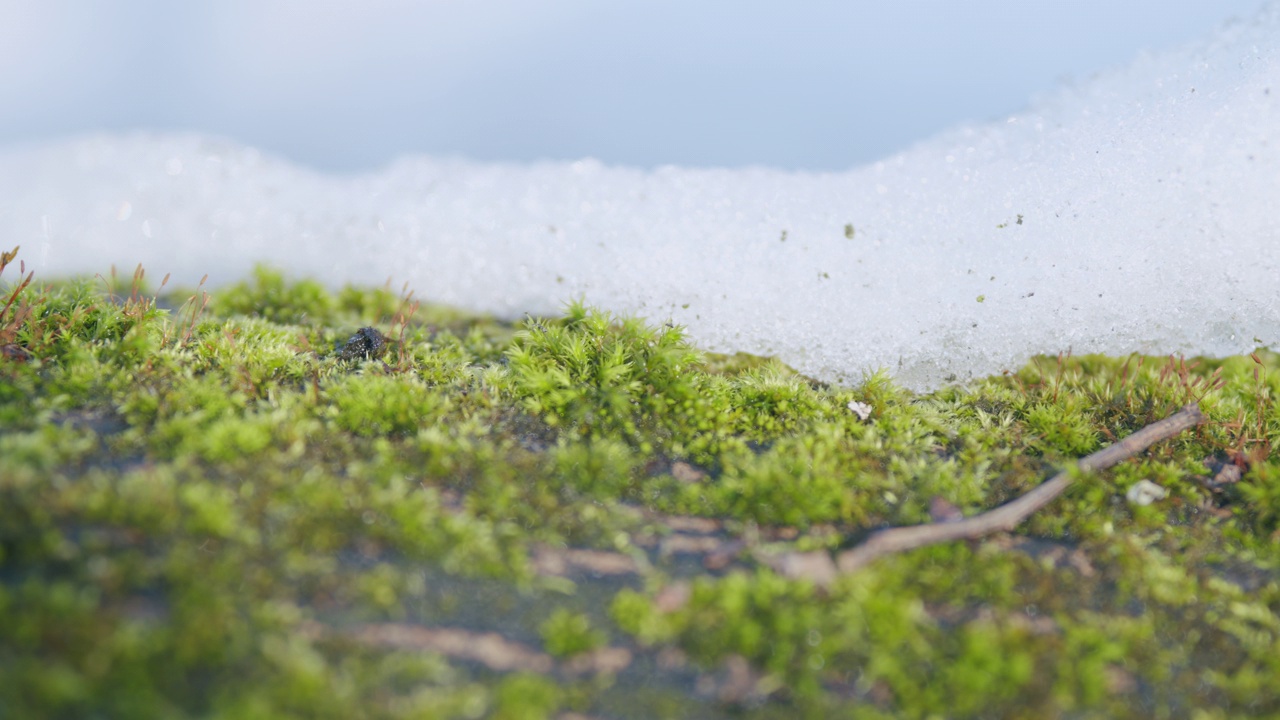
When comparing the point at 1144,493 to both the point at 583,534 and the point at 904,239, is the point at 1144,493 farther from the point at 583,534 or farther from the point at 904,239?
the point at 583,534

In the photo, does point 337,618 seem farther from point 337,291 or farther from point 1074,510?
point 337,291

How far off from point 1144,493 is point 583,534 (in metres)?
2.79

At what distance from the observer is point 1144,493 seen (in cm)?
361

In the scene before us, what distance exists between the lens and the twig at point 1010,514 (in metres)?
3.04

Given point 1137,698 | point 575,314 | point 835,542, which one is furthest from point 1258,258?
point 575,314

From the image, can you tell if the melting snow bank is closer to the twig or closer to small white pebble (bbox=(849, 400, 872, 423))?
small white pebble (bbox=(849, 400, 872, 423))

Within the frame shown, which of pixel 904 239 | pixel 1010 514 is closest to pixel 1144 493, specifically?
pixel 1010 514

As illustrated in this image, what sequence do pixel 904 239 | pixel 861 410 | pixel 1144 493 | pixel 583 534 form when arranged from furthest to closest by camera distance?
pixel 904 239, pixel 861 410, pixel 1144 493, pixel 583 534

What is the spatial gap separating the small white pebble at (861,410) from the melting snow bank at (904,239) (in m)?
0.45

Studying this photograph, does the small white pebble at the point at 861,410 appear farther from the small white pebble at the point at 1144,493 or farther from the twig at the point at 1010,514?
the small white pebble at the point at 1144,493

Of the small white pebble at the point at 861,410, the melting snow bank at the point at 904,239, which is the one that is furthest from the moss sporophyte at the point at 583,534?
the melting snow bank at the point at 904,239

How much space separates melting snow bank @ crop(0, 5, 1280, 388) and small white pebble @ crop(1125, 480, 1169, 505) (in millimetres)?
1151

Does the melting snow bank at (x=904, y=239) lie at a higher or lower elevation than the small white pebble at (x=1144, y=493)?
higher

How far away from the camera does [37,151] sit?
7.10 m
